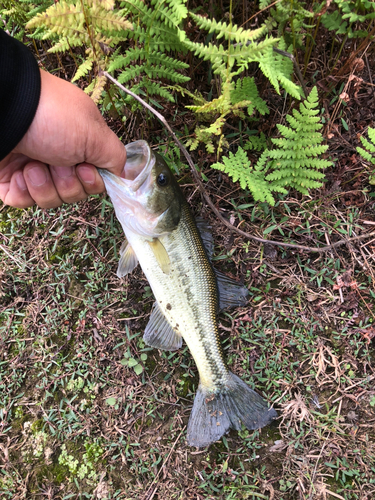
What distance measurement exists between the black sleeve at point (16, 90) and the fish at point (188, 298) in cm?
81

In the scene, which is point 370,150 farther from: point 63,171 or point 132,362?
point 132,362

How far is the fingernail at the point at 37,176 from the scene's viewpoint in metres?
2.77

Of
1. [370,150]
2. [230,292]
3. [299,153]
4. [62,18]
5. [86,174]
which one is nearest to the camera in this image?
[62,18]

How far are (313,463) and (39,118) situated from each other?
3.74 m

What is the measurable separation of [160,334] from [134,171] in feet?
5.02

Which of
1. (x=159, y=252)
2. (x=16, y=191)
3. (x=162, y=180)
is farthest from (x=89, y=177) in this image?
(x=159, y=252)

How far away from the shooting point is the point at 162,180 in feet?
9.11

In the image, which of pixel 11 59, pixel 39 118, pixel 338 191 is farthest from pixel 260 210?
pixel 11 59

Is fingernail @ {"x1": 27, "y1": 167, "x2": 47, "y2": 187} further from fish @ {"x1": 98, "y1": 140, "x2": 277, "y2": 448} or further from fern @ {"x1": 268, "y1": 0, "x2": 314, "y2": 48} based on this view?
fern @ {"x1": 268, "y1": 0, "x2": 314, "y2": 48}

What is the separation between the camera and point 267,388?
127 inches

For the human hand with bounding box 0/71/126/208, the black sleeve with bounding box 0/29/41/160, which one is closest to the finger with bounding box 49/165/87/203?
the human hand with bounding box 0/71/126/208

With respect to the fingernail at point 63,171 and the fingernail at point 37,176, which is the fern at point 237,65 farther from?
the fingernail at point 37,176

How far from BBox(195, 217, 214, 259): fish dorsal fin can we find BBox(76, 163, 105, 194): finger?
943 mm

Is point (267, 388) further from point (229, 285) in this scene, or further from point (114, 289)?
point (114, 289)
